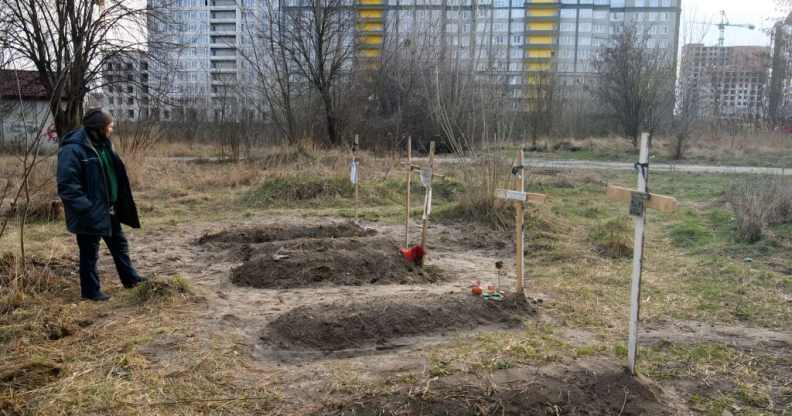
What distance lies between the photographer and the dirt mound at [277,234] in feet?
26.0

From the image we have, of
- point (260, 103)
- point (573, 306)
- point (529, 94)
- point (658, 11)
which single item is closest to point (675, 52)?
point (529, 94)

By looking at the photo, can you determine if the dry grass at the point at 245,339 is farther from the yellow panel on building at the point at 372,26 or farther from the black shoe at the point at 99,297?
the yellow panel on building at the point at 372,26

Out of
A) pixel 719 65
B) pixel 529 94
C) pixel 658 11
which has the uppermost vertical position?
pixel 658 11

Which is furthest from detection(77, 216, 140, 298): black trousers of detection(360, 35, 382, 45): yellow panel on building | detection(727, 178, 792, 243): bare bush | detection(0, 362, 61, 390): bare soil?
detection(360, 35, 382, 45): yellow panel on building

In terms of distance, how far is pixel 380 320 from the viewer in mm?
4457

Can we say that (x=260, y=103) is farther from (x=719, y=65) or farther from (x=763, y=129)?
(x=719, y=65)

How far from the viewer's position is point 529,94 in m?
30.1

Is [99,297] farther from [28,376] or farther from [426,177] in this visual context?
[426,177]

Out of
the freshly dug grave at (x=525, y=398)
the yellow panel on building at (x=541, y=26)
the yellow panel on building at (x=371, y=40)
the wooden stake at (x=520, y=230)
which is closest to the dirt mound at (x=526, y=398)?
the freshly dug grave at (x=525, y=398)

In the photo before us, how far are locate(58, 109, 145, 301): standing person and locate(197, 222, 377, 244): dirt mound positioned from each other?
2563mm

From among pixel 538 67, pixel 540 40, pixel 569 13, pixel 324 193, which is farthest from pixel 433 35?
pixel 569 13

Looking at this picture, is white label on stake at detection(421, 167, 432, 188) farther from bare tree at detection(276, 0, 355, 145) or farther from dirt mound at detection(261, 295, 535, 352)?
bare tree at detection(276, 0, 355, 145)

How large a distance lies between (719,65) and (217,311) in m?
42.7

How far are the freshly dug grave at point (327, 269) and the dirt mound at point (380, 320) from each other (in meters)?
1.06
